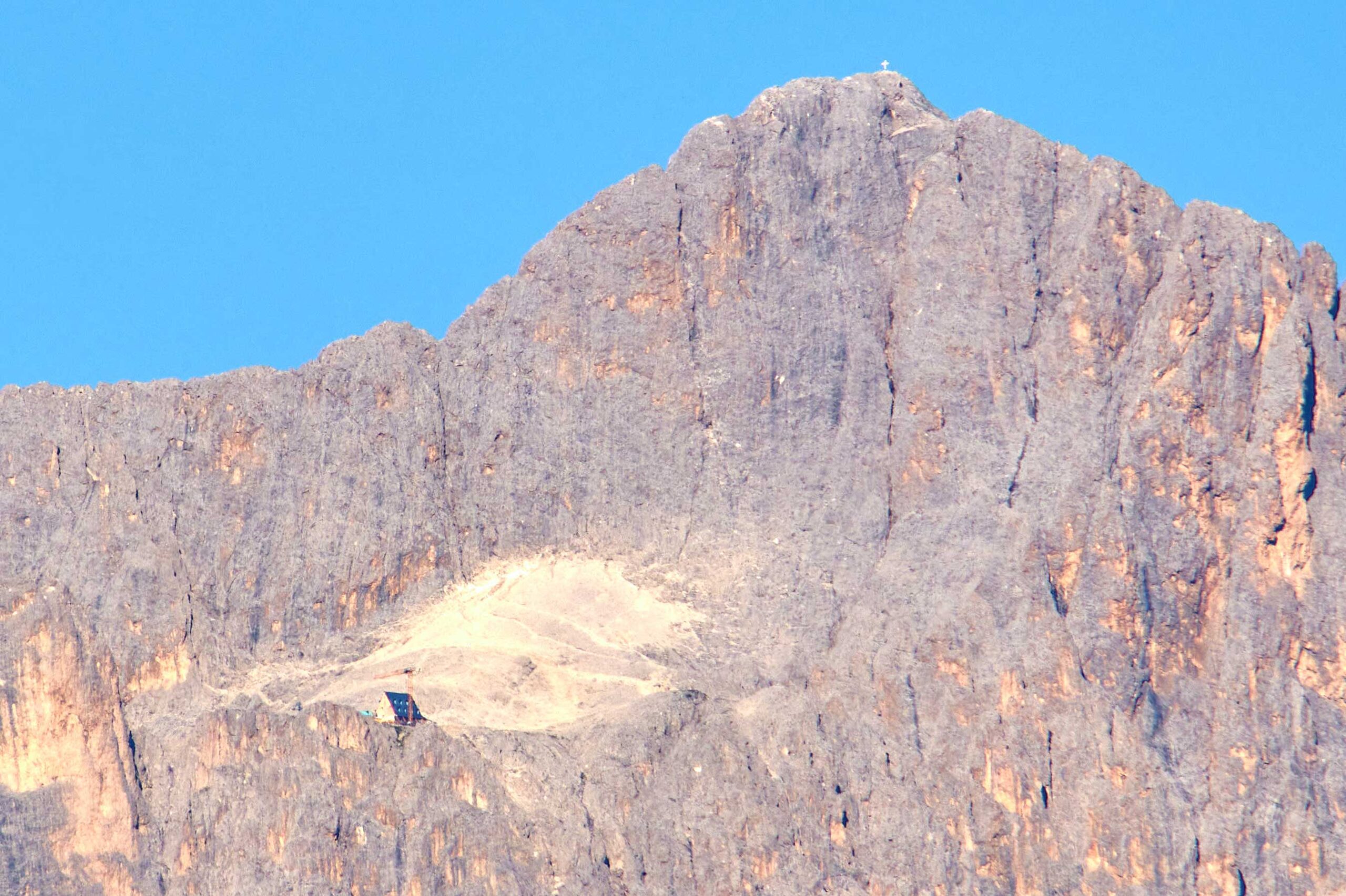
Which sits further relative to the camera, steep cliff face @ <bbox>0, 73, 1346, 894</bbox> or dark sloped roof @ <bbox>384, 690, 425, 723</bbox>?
dark sloped roof @ <bbox>384, 690, 425, 723</bbox>

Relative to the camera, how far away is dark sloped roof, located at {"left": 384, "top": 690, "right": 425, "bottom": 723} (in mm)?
160125

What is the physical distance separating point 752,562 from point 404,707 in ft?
53.6

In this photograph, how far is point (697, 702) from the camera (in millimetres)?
159250

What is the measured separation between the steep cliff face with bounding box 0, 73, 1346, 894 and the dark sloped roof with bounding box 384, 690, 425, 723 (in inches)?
55.5

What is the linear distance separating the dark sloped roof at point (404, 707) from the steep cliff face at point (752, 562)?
1409 millimetres

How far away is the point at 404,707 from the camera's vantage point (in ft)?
528

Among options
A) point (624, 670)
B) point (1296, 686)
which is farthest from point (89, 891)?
point (1296, 686)

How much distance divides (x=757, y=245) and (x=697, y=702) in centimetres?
2443

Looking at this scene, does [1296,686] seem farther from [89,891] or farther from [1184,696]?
[89,891]

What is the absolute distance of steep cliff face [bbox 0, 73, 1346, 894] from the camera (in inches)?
6043

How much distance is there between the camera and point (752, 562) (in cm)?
16850

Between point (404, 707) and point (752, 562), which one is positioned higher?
point (752, 562)

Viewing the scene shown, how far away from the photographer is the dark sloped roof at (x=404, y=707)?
160125 millimetres

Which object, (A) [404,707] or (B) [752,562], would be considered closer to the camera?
(A) [404,707]
